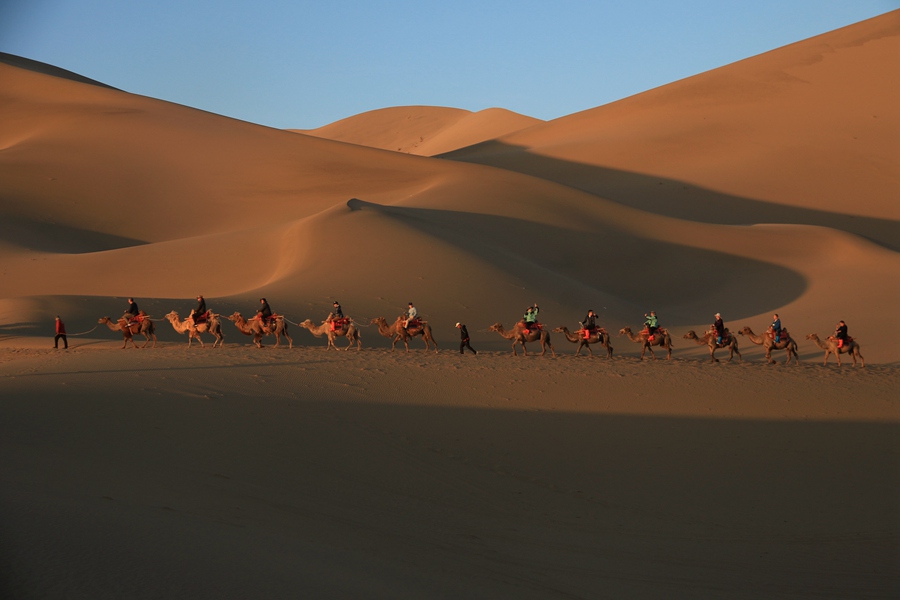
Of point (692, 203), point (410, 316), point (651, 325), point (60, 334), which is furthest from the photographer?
point (692, 203)

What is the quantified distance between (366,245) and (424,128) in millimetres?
118464

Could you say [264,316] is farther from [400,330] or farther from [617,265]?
[617,265]

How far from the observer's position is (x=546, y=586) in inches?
380

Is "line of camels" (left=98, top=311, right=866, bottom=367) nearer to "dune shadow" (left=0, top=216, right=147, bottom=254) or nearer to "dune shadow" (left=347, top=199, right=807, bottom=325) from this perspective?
"dune shadow" (left=347, top=199, right=807, bottom=325)

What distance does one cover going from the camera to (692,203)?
5969cm

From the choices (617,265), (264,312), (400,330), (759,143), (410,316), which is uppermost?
(759,143)

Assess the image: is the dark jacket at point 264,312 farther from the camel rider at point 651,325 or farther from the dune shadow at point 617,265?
the dune shadow at point 617,265

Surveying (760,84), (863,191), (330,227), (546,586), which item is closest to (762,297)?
(330,227)

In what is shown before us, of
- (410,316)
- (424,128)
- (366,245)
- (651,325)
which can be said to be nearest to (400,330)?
(410,316)

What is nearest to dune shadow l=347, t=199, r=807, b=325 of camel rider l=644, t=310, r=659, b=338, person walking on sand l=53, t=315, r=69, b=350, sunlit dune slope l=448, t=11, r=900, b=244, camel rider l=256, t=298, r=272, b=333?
camel rider l=644, t=310, r=659, b=338

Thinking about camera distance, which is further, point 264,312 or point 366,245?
point 366,245

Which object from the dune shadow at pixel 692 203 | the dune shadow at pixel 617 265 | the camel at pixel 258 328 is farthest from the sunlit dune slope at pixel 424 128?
the camel at pixel 258 328

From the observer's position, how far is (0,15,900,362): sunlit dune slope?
110 feet

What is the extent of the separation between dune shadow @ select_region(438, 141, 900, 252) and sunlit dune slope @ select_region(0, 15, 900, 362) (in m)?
8.60
